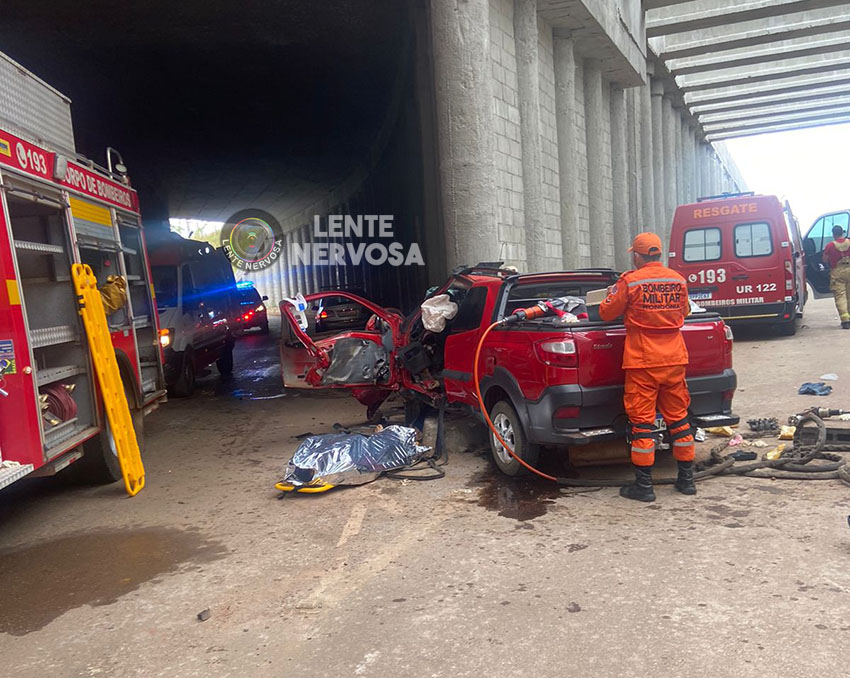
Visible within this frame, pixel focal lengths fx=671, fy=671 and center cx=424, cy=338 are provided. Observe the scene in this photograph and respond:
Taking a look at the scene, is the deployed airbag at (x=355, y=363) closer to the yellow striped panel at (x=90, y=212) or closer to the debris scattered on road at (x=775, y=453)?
the yellow striped panel at (x=90, y=212)

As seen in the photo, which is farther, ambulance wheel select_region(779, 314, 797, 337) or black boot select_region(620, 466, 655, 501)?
ambulance wheel select_region(779, 314, 797, 337)

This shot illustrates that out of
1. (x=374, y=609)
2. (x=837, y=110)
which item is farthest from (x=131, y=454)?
(x=837, y=110)

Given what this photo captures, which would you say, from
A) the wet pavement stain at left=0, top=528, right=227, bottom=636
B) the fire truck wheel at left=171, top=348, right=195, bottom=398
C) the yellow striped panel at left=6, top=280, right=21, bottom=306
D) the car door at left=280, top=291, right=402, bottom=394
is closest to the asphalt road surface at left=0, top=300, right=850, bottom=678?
the wet pavement stain at left=0, top=528, right=227, bottom=636

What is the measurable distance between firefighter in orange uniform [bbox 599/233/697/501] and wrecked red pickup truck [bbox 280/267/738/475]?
23cm

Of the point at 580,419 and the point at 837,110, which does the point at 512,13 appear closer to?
the point at 580,419

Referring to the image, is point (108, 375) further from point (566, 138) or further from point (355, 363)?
point (566, 138)

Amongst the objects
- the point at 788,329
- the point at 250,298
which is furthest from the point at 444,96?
the point at 250,298

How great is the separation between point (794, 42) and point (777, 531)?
2354 centimetres

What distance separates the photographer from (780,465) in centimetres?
513

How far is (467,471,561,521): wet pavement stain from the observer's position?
15.6 feet

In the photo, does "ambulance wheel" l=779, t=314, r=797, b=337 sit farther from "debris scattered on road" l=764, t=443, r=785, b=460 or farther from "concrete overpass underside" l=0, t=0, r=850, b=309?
"debris scattered on road" l=764, t=443, r=785, b=460

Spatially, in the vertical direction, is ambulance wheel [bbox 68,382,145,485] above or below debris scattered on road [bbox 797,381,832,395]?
above

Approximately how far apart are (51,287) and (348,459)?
281 cm

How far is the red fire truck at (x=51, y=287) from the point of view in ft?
14.6
